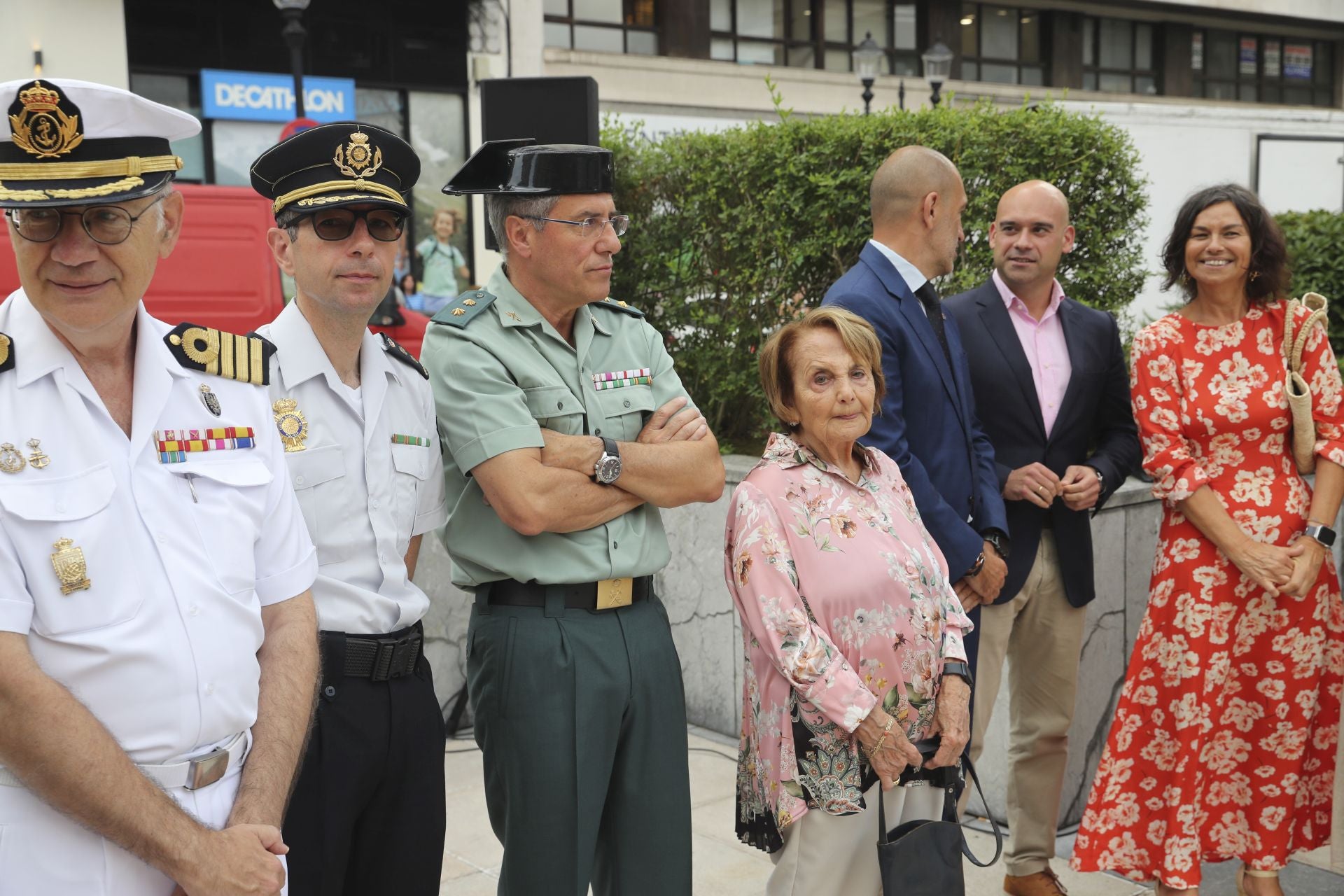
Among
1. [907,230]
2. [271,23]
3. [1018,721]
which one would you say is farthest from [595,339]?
[271,23]

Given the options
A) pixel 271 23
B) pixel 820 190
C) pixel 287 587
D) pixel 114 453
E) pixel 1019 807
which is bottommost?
pixel 1019 807

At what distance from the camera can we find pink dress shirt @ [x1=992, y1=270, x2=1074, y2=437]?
3.80 m

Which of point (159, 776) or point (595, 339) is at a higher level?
point (595, 339)

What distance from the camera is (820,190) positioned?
550 cm

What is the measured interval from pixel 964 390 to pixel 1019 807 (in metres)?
1.40

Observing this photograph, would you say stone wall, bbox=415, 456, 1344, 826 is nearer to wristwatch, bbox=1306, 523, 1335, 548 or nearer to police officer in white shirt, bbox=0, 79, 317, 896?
wristwatch, bbox=1306, 523, 1335, 548

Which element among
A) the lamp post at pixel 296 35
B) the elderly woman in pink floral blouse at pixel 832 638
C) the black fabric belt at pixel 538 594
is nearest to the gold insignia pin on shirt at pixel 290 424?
the black fabric belt at pixel 538 594

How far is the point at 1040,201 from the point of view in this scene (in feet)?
12.4

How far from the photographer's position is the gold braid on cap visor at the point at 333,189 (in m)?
2.48

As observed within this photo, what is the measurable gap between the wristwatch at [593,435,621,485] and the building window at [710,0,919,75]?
18.8 metres

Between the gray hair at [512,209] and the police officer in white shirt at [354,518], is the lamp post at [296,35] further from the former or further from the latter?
the police officer in white shirt at [354,518]

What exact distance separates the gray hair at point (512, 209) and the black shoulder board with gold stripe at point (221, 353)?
0.84 metres

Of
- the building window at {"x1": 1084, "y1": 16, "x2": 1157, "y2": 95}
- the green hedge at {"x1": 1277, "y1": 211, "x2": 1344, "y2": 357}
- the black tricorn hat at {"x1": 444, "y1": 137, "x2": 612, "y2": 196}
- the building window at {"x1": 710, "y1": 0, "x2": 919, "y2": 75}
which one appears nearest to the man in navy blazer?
the black tricorn hat at {"x1": 444, "y1": 137, "x2": 612, "y2": 196}

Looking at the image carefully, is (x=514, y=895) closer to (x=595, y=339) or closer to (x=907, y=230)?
(x=595, y=339)
